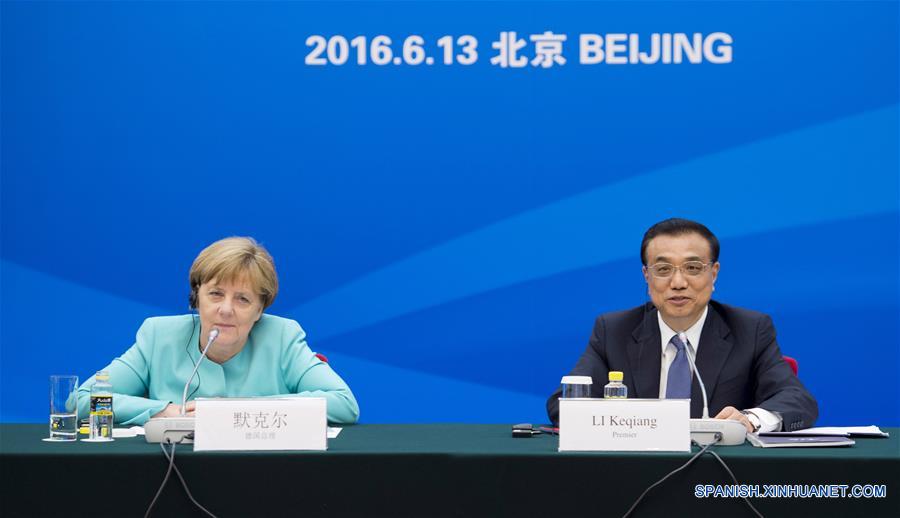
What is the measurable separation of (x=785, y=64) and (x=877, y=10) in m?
0.40

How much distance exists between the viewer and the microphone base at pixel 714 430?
2342 mm

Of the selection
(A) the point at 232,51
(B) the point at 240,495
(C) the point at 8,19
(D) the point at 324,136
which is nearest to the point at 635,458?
(B) the point at 240,495

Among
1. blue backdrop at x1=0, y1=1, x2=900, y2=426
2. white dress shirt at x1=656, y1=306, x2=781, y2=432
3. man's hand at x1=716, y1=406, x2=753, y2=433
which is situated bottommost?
man's hand at x1=716, y1=406, x2=753, y2=433

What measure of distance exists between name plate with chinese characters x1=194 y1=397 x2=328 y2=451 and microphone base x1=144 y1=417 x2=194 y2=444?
0.29 ft

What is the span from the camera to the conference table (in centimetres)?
218

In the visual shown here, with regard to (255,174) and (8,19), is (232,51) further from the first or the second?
(8,19)

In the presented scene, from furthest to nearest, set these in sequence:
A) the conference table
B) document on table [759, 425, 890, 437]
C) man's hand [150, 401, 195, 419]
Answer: man's hand [150, 401, 195, 419] → document on table [759, 425, 890, 437] → the conference table

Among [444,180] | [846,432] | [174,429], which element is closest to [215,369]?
[174,429]

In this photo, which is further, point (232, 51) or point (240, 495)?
point (232, 51)

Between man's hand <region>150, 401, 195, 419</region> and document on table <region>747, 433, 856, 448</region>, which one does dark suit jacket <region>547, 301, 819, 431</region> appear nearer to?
document on table <region>747, 433, 856, 448</region>

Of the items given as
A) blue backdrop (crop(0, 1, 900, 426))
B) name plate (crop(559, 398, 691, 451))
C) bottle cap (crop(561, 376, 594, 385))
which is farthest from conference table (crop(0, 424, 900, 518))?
blue backdrop (crop(0, 1, 900, 426))

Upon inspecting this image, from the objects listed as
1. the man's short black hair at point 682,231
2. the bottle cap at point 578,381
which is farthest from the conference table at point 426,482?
the man's short black hair at point 682,231

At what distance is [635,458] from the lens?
2.20m

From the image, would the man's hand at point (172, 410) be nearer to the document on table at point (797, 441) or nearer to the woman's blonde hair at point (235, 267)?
the woman's blonde hair at point (235, 267)
